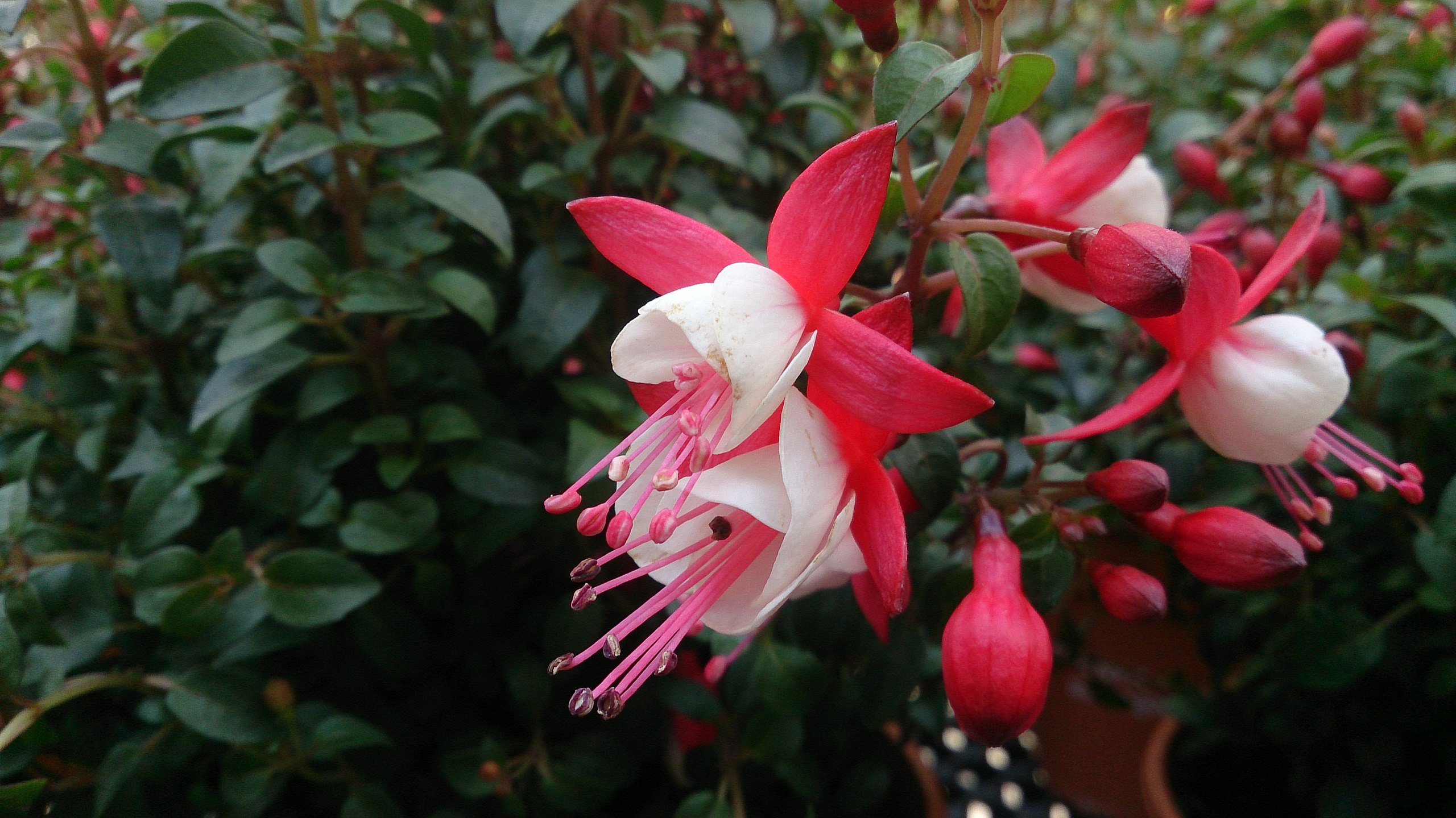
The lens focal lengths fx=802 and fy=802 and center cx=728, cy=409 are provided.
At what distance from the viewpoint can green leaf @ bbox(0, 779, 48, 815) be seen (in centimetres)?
44

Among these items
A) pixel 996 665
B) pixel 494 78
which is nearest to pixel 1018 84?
pixel 996 665

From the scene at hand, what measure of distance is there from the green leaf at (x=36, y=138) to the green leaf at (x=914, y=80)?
59cm

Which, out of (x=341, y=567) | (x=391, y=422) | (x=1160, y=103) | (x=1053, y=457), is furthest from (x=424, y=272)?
(x=1160, y=103)

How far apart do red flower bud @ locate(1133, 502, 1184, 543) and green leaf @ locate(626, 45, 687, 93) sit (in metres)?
0.43

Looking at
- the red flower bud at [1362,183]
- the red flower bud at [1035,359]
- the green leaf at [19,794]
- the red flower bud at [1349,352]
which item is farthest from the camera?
the red flower bud at [1035,359]

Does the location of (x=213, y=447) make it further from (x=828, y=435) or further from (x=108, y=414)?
(x=828, y=435)

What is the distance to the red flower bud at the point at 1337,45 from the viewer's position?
738 mm

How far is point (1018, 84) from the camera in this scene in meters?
0.43

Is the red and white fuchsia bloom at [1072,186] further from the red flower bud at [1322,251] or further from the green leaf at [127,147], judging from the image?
the green leaf at [127,147]

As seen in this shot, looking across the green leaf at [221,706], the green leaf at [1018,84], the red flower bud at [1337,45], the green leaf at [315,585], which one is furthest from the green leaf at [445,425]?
the red flower bud at [1337,45]

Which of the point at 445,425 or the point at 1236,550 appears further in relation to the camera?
the point at 445,425

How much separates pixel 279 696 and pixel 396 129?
1.37 ft

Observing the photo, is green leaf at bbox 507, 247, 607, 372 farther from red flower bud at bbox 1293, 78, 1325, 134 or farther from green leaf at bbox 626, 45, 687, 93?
red flower bud at bbox 1293, 78, 1325, 134

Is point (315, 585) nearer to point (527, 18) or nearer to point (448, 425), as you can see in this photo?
point (448, 425)
